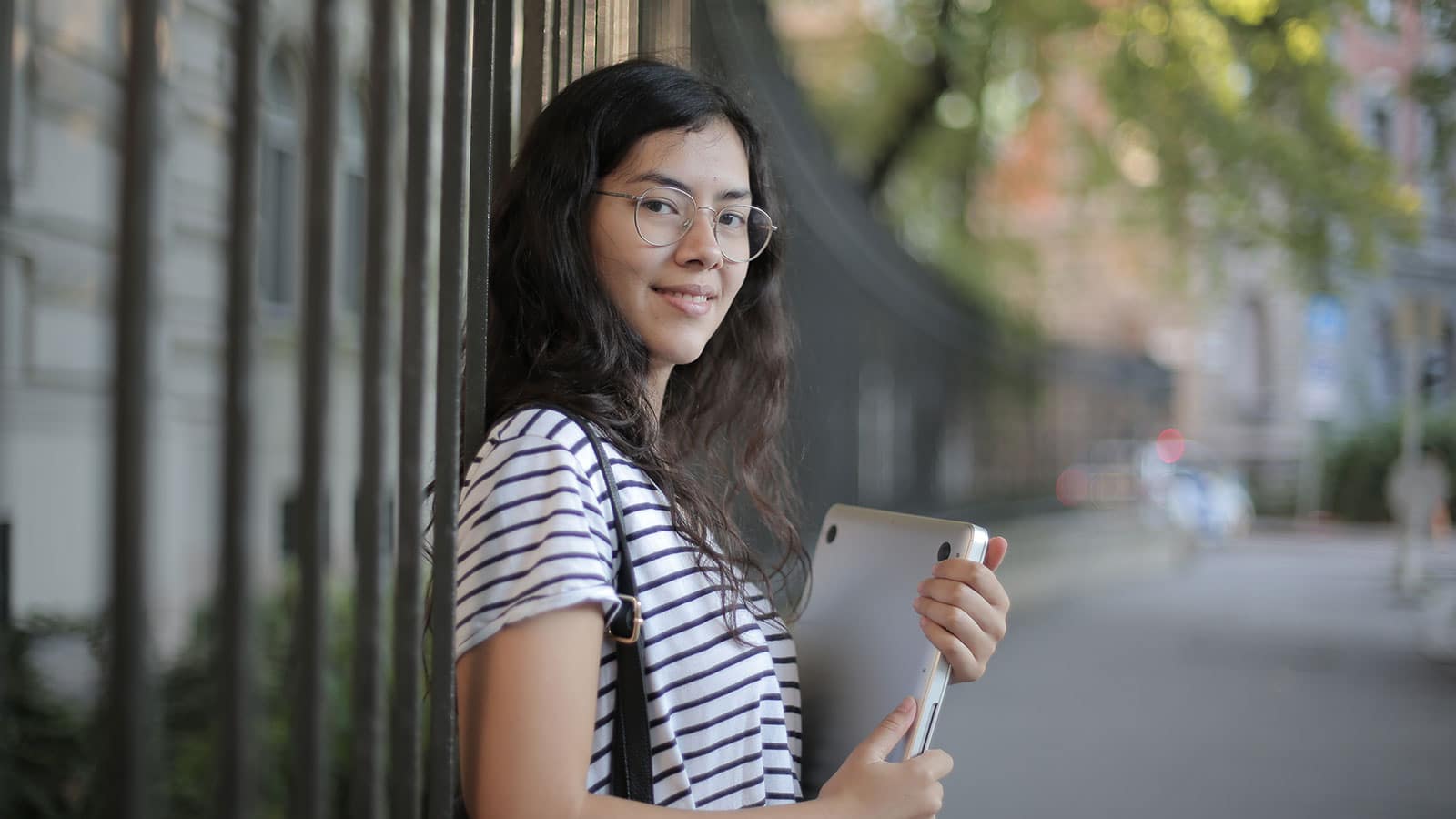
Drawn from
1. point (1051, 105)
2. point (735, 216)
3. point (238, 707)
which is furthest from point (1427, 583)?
point (238, 707)

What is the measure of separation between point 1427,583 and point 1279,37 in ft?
19.2

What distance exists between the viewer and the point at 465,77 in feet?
4.98

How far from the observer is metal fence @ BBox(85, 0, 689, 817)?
1.00 metres

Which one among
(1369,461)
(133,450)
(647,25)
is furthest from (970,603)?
(1369,461)

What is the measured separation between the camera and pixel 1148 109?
10.2m

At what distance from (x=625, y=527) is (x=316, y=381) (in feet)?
1.46

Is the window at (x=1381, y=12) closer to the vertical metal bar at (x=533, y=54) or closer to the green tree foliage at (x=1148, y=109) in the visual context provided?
the green tree foliage at (x=1148, y=109)

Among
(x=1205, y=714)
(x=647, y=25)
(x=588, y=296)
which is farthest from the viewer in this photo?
(x=1205, y=714)

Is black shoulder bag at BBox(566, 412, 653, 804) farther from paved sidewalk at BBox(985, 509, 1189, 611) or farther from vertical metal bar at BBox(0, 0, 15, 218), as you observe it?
paved sidewalk at BBox(985, 509, 1189, 611)

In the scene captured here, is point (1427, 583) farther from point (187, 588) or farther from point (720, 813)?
point (720, 813)

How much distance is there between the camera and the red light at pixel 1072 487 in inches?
572

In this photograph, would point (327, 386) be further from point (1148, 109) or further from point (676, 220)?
point (1148, 109)

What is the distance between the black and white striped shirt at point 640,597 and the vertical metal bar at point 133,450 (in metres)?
0.44

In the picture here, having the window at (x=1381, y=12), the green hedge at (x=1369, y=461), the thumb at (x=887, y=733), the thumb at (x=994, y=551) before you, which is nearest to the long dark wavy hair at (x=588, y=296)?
the thumb at (x=887, y=733)
